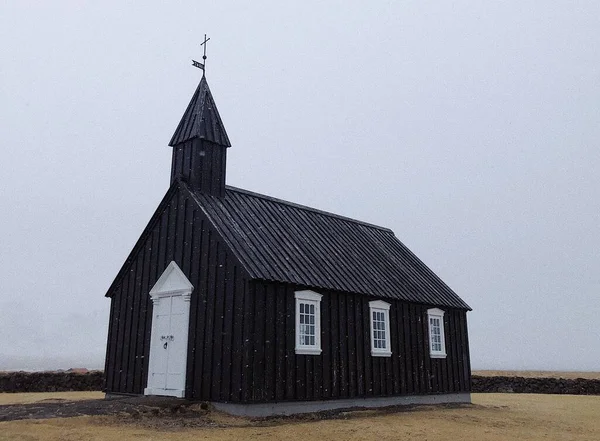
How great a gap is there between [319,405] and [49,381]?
14591 millimetres

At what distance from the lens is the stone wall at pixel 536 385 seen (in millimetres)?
28438

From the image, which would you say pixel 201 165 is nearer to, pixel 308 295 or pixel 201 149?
pixel 201 149

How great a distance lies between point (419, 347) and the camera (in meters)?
20.1

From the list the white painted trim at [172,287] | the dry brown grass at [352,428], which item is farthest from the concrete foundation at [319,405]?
the white painted trim at [172,287]

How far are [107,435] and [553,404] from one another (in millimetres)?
17776

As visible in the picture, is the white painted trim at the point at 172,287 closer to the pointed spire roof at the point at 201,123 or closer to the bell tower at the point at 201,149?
the bell tower at the point at 201,149

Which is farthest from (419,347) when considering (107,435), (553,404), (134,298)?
(107,435)

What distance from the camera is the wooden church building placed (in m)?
14.9

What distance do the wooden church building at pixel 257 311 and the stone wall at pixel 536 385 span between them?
33.9 feet

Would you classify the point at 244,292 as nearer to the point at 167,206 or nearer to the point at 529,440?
the point at 167,206

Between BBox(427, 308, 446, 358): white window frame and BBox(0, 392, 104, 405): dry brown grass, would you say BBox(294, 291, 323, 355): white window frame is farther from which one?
BBox(0, 392, 104, 405): dry brown grass

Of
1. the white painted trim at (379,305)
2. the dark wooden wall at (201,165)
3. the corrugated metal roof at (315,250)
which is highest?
the dark wooden wall at (201,165)

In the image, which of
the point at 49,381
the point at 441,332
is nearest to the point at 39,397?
the point at 49,381

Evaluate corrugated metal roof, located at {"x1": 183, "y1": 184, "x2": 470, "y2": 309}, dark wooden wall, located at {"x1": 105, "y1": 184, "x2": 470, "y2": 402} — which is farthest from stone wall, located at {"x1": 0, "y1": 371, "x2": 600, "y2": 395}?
corrugated metal roof, located at {"x1": 183, "y1": 184, "x2": 470, "y2": 309}
